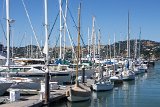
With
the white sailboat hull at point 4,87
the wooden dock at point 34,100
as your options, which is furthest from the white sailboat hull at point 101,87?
the white sailboat hull at point 4,87

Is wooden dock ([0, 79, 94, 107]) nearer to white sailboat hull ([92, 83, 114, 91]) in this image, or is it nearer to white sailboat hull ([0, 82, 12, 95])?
white sailboat hull ([0, 82, 12, 95])

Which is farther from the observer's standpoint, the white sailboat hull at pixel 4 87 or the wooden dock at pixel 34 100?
the white sailboat hull at pixel 4 87

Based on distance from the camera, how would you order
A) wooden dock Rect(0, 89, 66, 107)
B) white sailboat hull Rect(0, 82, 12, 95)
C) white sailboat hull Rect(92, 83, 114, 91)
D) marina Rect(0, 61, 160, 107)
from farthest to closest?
white sailboat hull Rect(92, 83, 114, 91) < white sailboat hull Rect(0, 82, 12, 95) < marina Rect(0, 61, 160, 107) < wooden dock Rect(0, 89, 66, 107)

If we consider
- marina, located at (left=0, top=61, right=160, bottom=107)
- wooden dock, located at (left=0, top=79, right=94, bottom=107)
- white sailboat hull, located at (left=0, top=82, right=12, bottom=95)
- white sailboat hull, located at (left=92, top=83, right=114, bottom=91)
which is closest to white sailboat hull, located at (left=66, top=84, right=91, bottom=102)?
marina, located at (left=0, top=61, right=160, bottom=107)

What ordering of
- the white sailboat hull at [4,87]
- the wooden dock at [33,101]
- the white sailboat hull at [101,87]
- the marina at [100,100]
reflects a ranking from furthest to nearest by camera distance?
the white sailboat hull at [101,87]
the white sailboat hull at [4,87]
the marina at [100,100]
the wooden dock at [33,101]

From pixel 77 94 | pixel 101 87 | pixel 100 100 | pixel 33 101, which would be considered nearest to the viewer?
pixel 33 101

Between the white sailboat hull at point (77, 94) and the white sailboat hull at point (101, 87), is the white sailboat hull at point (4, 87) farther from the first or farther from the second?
the white sailboat hull at point (101, 87)

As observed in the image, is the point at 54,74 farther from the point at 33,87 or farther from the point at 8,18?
the point at 8,18

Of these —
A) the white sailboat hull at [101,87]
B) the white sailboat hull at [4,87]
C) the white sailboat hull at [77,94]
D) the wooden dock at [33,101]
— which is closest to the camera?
the wooden dock at [33,101]

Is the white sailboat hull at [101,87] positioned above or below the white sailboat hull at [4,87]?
below

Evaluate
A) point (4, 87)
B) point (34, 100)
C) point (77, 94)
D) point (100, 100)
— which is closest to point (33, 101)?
point (34, 100)

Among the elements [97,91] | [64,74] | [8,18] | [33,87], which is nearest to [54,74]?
[64,74]

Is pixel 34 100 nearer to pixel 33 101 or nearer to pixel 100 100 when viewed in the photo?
pixel 33 101

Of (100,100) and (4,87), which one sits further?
(100,100)
